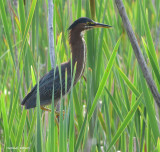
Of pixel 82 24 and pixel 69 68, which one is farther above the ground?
pixel 82 24

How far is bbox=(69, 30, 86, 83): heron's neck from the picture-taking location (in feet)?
6.89

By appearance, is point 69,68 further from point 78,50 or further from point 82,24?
point 82,24

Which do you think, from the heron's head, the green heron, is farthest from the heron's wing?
the heron's head

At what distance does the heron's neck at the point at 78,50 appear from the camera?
82.7 inches

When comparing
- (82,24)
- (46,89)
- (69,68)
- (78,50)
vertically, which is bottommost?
(46,89)

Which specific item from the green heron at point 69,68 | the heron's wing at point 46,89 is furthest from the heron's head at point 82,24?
the heron's wing at point 46,89

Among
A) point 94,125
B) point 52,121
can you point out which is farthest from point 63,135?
point 94,125

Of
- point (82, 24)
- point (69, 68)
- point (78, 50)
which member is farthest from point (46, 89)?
point (82, 24)

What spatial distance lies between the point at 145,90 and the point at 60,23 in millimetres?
628

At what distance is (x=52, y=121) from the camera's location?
1.10m

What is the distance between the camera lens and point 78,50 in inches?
84.2

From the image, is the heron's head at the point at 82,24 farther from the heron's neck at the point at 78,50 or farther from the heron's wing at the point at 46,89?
the heron's wing at the point at 46,89

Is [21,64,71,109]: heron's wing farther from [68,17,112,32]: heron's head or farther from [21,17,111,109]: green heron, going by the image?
[68,17,112,32]: heron's head

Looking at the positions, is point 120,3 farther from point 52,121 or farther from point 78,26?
point 78,26
